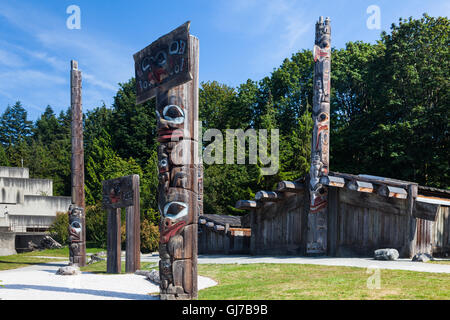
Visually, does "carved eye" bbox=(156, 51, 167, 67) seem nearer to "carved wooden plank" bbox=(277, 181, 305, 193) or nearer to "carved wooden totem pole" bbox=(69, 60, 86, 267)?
"carved wooden plank" bbox=(277, 181, 305, 193)

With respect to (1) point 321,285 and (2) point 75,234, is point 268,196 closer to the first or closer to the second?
(2) point 75,234

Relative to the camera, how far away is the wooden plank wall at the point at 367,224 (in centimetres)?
1463

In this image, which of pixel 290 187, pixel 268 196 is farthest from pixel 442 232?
pixel 268 196

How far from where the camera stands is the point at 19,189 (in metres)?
45.5

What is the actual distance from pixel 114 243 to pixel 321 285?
313 inches

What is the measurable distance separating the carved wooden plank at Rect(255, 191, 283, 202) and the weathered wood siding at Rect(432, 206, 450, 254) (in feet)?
19.6

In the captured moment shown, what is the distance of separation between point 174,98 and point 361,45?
119 ft

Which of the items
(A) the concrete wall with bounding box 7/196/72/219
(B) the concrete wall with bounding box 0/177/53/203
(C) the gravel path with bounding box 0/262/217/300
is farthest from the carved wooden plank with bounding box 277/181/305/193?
(B) the concrete wall with bounding box 0/177/53/203

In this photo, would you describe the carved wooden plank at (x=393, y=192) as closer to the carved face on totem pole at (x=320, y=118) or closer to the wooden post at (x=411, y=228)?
the wooden post at (x=411, y=228)

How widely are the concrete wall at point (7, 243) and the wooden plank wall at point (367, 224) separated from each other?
28392 mm

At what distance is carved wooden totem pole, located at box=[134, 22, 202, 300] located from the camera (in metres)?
8.23

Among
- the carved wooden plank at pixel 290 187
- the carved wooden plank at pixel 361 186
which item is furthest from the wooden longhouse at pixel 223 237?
the carved wooden plank at pixel 361 186

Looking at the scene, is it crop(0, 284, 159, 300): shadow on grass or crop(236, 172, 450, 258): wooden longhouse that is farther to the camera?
crop(236, 172, 450, 258): wooden longhouse

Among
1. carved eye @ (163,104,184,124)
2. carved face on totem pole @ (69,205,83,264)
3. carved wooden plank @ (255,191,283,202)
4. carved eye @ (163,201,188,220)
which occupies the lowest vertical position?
carved face on totem pole @ (69,205,83,264)
